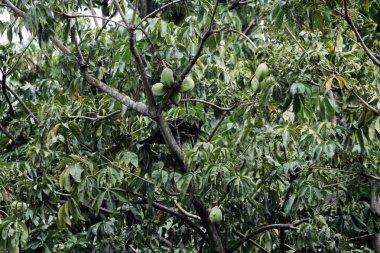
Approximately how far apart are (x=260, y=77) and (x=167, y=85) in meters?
0.59

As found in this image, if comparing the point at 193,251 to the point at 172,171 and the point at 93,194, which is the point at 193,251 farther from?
the point at 93,194

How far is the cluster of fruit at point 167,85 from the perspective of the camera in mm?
4551

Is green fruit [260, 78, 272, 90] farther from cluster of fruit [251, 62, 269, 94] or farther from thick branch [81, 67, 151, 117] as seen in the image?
thick branch [81, 67, 151, 117]

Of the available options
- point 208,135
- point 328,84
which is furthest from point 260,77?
point 208,135

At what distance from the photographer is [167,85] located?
457cm

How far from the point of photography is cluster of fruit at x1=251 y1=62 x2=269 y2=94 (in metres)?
4.30

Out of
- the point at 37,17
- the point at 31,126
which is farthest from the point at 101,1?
the point at 37,17

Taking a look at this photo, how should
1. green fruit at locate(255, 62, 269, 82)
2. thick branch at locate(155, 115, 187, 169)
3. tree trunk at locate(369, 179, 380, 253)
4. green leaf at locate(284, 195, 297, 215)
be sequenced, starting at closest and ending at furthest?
green fruit at locate(255, 62, 269, 82) < thick branch at locate(155, 115, 187, 169) < green leaf at locate(284, 195, 297, 215) < tree trunk at locate(369, 179, 380, 253)

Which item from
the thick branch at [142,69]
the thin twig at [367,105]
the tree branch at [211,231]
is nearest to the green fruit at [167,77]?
the thick branch at [142,69]

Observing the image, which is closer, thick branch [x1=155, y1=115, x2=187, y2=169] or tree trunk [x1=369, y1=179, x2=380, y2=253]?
thick branch [x1=155, y1=115, x2=187, y2=169]

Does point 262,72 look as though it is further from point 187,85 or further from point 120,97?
point 120,97

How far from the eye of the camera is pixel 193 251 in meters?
5.84

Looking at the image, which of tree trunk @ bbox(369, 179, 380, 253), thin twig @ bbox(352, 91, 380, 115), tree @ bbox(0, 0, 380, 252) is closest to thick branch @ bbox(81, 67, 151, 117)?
tree @ bbox(0, 0, 380, 252)

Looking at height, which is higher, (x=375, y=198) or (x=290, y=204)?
(x=290, y=204)
